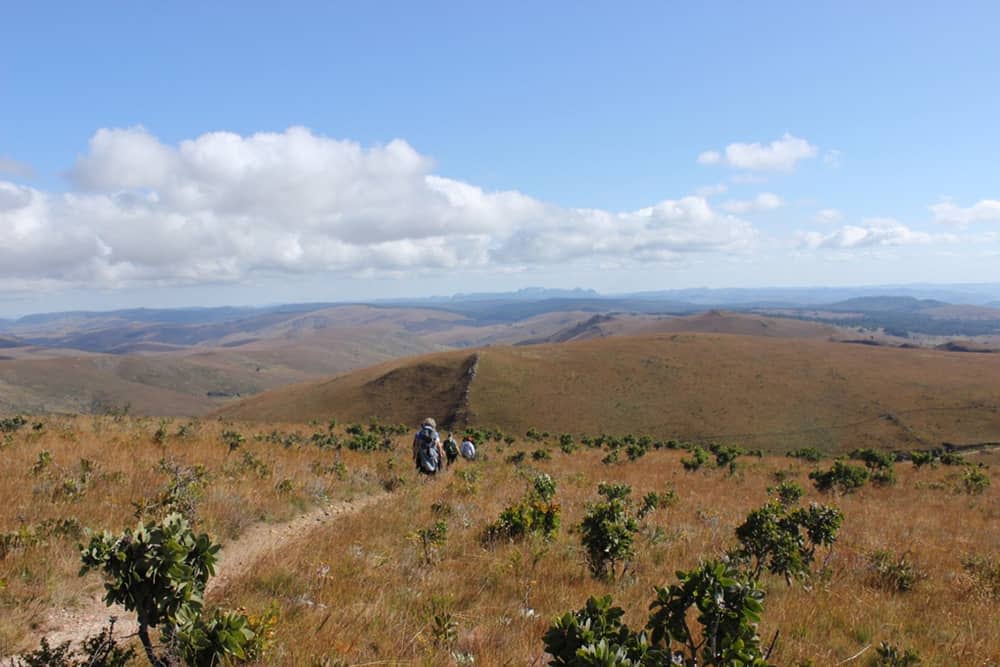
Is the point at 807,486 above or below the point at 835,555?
below

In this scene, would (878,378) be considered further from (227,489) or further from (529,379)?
(227,489)

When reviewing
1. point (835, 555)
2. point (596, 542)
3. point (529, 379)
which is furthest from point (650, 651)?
point (529, 379)

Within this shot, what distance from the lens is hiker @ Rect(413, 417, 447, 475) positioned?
48.5 feet

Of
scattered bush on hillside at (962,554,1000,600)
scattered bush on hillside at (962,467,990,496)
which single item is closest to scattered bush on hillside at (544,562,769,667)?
scattered bush on hillside at (962,554,1000,600)

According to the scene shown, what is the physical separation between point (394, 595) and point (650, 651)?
131 inches

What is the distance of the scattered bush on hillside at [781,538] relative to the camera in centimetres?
743

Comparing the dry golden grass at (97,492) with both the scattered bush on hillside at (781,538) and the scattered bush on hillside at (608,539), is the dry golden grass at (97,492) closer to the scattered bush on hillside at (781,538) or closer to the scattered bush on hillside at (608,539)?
the scattered bush on hillside at (608,539)

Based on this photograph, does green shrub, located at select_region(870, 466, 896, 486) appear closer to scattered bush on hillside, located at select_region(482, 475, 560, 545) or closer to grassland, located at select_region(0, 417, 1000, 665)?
grassland, located at select_region(0, 417, 1000, 665)

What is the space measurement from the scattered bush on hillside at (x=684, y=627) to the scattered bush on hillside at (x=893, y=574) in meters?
5.81

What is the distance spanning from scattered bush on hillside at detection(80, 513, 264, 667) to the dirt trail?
72 cm

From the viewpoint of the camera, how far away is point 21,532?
6035mm

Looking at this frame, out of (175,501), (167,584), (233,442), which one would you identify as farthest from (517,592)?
(233,442)

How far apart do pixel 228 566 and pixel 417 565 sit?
2478 mm

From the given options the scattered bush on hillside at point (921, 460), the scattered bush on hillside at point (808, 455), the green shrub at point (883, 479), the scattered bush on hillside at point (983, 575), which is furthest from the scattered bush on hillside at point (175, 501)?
the scattered bush on hillside at point (808, 455)
